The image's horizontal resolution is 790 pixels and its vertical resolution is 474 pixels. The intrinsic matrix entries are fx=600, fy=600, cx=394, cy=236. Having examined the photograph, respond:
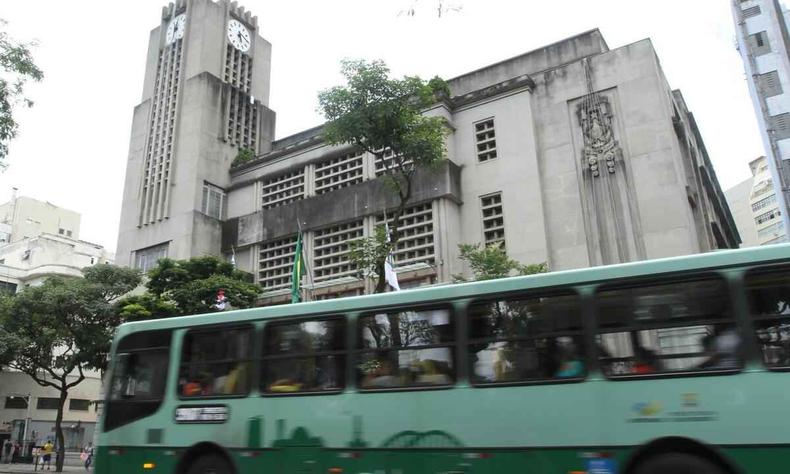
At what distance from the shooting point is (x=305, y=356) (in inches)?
315

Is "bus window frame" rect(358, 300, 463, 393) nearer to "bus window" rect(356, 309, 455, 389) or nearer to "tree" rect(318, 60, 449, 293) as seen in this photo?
"bus window" rect(356, 309, 455, 389)

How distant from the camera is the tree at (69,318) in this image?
25891mm

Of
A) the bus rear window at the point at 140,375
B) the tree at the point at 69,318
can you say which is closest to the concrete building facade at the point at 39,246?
the tree at the point at 69,318

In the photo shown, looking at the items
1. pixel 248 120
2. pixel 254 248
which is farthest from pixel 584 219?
pixel 248 120

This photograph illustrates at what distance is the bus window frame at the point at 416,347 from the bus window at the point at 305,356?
184mm

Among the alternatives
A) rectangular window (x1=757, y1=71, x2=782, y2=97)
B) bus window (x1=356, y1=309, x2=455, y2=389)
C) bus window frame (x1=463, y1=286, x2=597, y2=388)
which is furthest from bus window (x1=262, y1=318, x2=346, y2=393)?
rectangular window (x1=757, y1=71, x2=782, y2=97)

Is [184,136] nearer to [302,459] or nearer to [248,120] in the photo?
[248,120]

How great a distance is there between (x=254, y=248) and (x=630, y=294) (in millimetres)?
27416

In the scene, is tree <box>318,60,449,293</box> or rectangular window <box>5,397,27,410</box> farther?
rectangular window <box>5,397,27,410</box>

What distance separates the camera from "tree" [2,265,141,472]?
25.9 m

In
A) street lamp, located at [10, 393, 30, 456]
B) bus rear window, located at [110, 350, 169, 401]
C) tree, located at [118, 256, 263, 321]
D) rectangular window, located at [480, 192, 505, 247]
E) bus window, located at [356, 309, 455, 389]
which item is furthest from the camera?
street lamp, located at [10, 393, 30, 456]

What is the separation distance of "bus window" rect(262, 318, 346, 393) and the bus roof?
21cm

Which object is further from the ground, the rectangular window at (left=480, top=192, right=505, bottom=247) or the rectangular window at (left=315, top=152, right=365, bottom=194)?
the rectangular window at (left=315, top=152, right=365, bottom=194)

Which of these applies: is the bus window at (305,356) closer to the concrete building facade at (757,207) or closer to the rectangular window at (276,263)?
the rectangular window at (276,263)
